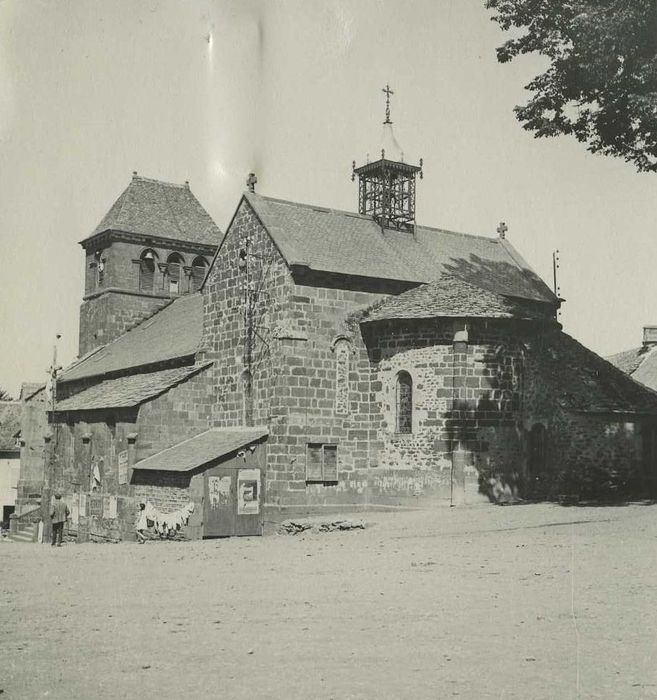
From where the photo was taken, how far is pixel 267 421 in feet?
105

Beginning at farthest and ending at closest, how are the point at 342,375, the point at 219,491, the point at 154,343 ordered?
1. the point at 154,343
2. the point at 342,375
3. the point at 219,491

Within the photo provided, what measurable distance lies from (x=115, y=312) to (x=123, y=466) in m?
17.4

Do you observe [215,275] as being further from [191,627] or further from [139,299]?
[191,627]

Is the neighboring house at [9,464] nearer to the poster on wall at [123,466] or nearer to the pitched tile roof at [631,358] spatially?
the poster on wall at [123,466]

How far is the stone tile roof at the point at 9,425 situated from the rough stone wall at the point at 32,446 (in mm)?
5938

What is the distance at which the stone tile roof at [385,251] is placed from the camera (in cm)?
3291

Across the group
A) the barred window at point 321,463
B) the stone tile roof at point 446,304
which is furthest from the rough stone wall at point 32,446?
the stone tile roof at point 446,304

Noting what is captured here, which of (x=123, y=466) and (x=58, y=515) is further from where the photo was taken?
(x=123, y=466)

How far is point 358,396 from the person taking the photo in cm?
3234

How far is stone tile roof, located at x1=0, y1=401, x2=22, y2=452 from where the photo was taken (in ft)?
198

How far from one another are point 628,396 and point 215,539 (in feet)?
47.8

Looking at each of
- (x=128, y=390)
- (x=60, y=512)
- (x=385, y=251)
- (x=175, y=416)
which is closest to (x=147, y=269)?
(x=128, y=390)

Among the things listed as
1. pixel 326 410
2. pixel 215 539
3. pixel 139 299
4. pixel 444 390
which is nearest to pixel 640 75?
pixel 444 390

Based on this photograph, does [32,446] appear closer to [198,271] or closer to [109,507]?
[198,271]
